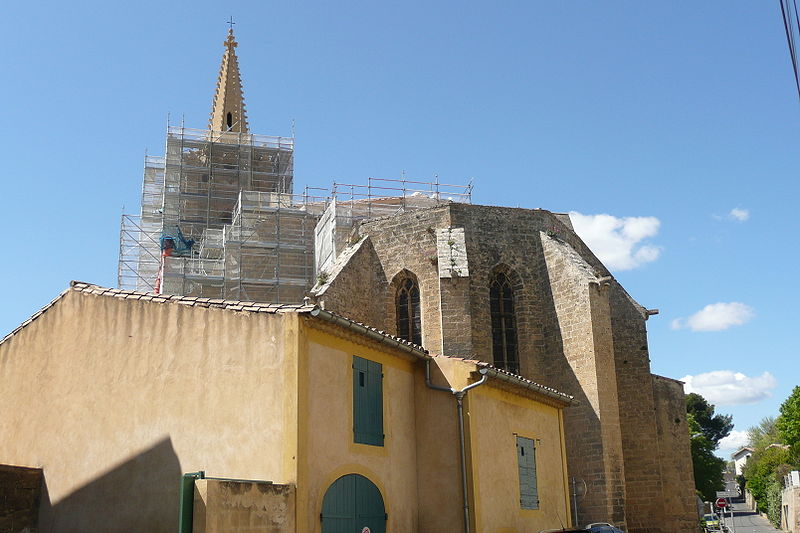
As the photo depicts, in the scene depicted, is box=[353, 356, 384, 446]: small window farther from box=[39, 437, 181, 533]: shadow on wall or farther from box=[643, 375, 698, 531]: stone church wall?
box=[643, 375, 698, 531]: stone church wall

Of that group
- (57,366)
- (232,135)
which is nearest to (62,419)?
(57,366)

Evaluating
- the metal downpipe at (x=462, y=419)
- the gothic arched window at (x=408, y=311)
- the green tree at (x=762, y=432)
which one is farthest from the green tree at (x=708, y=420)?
the metal downpipe at (x=462, y=419)

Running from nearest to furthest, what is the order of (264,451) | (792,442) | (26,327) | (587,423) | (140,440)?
(264,451) → (140,440) → (26,327) → (587,423) → (792,442)

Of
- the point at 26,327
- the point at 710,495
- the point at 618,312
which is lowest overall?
the point at 710,495

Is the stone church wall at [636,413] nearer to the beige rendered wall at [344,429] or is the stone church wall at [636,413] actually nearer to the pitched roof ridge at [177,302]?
the beige rendered wall at [344,429]

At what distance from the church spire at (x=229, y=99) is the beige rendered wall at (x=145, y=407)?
29.0 meters

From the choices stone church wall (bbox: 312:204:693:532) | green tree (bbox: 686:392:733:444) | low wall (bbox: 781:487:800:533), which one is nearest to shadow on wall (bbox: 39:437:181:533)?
stone church wall (bbox: 312:204:693:532)

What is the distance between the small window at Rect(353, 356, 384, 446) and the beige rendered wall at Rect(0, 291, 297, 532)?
64.4 inches

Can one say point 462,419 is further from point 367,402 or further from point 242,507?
point 242,507

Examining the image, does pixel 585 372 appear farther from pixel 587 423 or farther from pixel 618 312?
pixel 618 312

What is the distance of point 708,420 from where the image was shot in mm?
71125

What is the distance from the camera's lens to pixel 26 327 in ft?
40.4

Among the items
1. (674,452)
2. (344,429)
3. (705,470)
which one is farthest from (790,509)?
(344,429)

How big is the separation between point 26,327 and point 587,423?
13694mm
